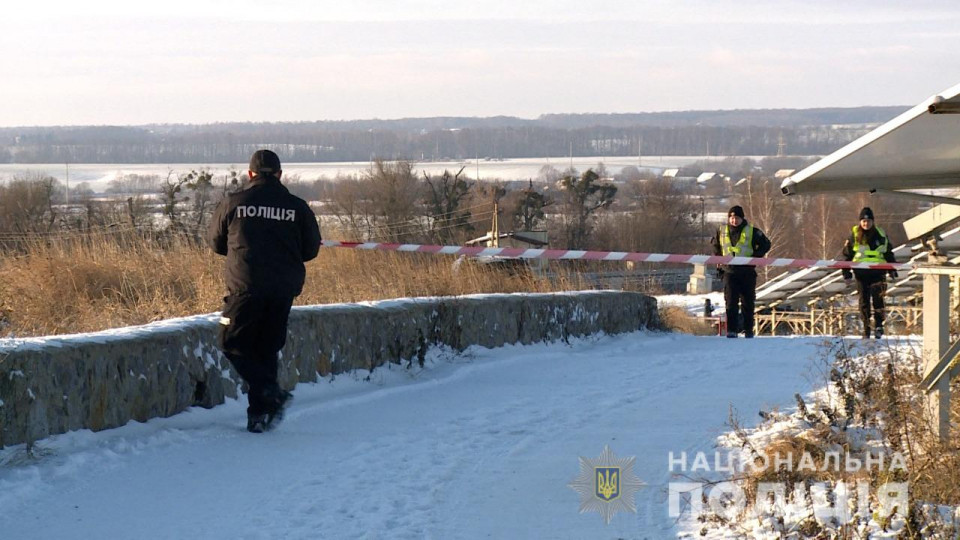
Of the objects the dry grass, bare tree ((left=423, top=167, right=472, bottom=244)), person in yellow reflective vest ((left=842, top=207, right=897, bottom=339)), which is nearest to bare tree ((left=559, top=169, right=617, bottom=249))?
bare tree ((left=423, top=167, right=472, bottom=244))

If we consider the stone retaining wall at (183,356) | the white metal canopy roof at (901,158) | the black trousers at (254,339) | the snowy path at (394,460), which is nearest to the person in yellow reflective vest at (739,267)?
the stone retaining wall at (183,356)

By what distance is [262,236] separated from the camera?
7488mm

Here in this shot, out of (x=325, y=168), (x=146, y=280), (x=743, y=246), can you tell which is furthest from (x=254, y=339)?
(x=325, y=168)

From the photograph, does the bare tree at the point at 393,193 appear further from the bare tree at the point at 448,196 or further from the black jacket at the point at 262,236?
the black jacket at the point at 262,236

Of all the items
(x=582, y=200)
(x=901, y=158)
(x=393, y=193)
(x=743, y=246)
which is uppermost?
(x=393, y=193)

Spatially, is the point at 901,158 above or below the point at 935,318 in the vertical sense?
above

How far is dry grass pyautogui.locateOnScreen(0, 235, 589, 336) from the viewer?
990 cm

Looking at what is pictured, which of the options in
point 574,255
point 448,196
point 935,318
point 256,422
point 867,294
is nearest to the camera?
point 935,318

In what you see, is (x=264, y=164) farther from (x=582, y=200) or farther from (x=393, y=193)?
(x=582, y=200)

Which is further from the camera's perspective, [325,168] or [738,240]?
[325,168]

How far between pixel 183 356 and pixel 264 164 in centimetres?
136

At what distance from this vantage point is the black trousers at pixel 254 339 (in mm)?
7430

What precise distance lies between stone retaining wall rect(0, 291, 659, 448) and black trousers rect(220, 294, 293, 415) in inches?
13.6

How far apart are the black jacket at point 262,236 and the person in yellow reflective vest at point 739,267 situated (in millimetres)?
8397
